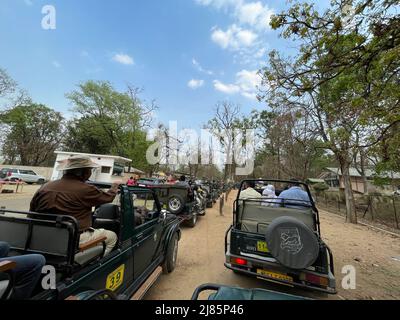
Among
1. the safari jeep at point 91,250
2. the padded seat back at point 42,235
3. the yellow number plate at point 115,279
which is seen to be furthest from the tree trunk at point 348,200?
the padded seat back at point 42,235

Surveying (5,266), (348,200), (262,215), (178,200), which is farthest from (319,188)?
(5,266)

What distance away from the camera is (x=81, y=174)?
7.95ft

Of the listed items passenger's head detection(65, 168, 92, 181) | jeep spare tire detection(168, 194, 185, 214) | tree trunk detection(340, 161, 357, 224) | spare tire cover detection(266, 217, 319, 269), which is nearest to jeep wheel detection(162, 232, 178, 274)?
spare tire cover detection(266, 217, 319, 269)

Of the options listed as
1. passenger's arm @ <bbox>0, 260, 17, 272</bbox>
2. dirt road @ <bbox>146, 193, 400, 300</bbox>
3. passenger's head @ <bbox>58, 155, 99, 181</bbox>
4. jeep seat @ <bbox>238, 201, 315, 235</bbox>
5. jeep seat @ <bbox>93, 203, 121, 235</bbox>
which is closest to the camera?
passenger's arm @ <bbox>0, 260, 17, 272</bbox>

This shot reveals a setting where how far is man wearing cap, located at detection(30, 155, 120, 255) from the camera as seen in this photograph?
2.15m

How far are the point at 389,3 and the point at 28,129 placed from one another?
4318 cm

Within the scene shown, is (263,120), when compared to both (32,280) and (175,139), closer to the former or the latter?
(175,139)

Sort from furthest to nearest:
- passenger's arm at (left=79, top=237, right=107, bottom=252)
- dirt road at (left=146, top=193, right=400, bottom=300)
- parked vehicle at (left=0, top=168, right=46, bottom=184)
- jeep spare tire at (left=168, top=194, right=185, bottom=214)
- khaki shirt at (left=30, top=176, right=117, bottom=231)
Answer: parked vehicle at (left=0, top=168, right=46, bottom=184) < jeep spare tire at (left=168, top=194, right=185, bottom=214) < dirt road at (left=146, top=193, right=400, bottom=300) < khaki shirt at (left=30, top=176, right=117, bottom=231) < passenger's arm at (left=79, top=237, right=107, bottom=252)

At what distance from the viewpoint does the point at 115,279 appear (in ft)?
7.69

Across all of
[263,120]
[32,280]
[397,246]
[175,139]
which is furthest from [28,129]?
[397,246]

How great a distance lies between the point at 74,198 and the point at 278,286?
11.9ft

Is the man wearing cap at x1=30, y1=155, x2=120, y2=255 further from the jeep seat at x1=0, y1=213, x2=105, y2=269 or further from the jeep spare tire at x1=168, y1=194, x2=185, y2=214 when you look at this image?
the jeep spare tire at x1=168, y1=194, x2=185, y2=214

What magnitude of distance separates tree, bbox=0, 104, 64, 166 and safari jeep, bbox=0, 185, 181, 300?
39.4m

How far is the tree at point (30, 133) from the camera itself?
32000 millimetres
